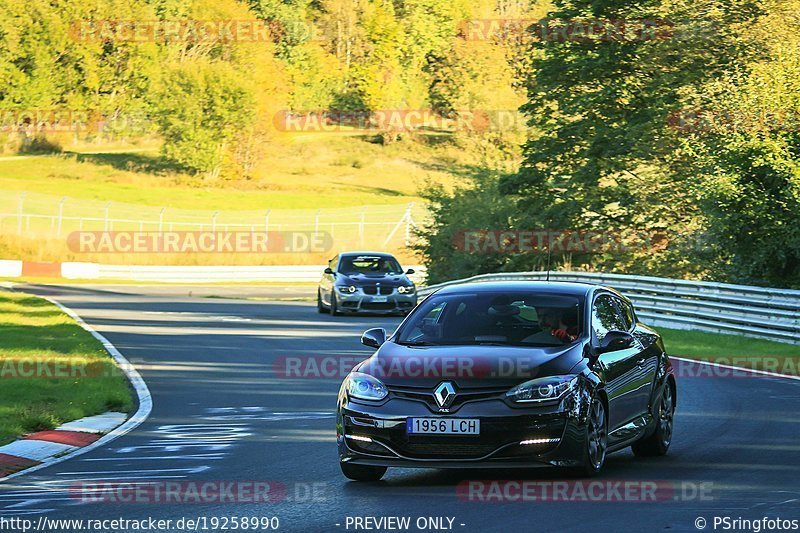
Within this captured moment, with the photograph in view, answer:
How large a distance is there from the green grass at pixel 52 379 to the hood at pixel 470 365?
4302 mm

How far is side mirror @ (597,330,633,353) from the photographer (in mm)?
9898

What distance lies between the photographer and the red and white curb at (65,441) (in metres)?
10.9

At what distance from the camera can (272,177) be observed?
10106cm

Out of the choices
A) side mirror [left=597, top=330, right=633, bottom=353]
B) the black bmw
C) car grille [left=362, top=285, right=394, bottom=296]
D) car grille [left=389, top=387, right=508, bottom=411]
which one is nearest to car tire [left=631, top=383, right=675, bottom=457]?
side mirror [left=597, top=330, right=633, bottom=353]

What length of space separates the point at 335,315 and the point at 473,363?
2357 cm

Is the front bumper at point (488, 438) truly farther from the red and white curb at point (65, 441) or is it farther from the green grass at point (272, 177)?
the green grass at point (272, 177)

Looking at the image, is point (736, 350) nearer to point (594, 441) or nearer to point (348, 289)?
point (348, 289)

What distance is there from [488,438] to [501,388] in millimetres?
349

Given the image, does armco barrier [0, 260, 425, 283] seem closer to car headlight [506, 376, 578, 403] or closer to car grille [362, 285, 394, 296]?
car grille [362, 285, 394, 296]

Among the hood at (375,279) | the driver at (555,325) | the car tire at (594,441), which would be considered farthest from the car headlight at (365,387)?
the hood at (375,279)

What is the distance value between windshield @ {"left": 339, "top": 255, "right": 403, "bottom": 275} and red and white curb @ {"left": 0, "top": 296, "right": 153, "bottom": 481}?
1760 cm

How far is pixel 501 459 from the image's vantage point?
8828 millimetres

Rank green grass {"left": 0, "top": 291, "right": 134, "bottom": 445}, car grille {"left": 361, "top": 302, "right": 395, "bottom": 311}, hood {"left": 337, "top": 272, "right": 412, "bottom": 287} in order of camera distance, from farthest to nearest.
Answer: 1. hood {"left": 337, "top": 272, "right": 412, "bottom": 287}
2. car grille {"left": 361, "top": 302, "right": 395, "bottom": 311}
3. green grass {"left": 0, "top": 291, "right": 134, "bottom": 445}

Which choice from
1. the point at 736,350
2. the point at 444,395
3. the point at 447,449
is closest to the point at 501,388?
the point at 444,395
